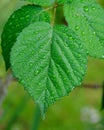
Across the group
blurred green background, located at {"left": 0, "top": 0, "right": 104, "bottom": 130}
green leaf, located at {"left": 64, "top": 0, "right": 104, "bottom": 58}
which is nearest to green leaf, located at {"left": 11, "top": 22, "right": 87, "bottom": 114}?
green leaf, located at {"left": 64, "top": 0, "right": 104, "bottom": 58}

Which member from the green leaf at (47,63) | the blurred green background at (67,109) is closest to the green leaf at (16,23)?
the green leaf at (47,63)

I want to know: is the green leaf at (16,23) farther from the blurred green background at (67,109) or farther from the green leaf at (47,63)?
the blurred green background at (67,109)

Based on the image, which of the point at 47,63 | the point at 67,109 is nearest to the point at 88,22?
the point at 47,63

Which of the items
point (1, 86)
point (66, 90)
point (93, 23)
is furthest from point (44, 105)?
point (1, 86)

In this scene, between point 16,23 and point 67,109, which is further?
point 67,109

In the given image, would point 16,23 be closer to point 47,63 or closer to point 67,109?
point 47,63

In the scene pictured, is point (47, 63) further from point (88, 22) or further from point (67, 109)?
point (67, 109)

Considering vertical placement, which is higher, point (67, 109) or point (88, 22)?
point (88, 22)
